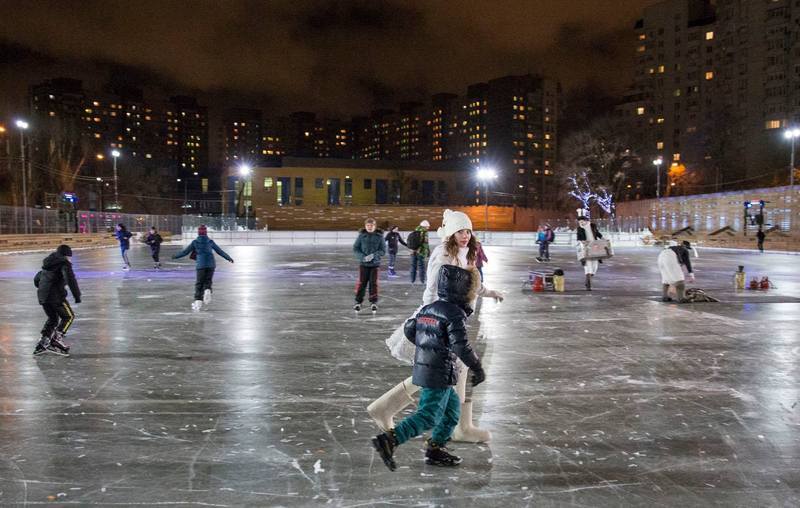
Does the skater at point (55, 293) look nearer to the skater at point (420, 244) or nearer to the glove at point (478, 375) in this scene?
the glove at point (478, 375)

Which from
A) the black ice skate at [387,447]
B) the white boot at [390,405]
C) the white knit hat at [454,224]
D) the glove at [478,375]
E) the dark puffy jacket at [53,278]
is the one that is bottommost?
the black ice skate at [387,447]

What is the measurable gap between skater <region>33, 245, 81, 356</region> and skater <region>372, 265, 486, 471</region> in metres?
5.44

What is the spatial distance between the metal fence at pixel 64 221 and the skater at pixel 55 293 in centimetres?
2919

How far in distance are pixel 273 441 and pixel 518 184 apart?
150 metres

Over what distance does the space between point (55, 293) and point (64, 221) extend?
36540mm

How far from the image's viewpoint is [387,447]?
13.5ft

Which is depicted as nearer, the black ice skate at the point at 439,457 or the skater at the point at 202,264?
the black ice skate at the point at 439,457

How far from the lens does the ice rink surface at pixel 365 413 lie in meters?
3.93

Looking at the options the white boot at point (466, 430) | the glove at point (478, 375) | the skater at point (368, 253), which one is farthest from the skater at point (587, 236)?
the glove at point (478, 375)

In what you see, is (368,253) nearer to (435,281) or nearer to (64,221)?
(435,281)

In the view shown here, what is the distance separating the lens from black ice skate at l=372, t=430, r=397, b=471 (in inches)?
161

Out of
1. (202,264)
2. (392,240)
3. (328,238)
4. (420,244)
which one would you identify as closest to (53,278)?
(202,264)

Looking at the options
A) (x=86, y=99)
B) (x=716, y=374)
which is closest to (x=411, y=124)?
(x=86, y=99)

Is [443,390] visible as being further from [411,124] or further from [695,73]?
[411,124]
